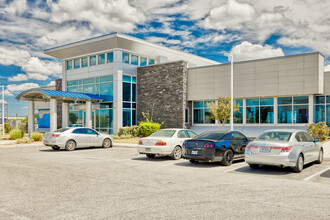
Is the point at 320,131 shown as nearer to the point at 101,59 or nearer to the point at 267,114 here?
the point at 267,114

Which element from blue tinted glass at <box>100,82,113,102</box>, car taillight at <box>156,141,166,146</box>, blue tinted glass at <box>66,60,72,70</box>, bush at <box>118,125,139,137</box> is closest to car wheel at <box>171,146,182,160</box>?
car taillight at <box>156,141,166,146</box>

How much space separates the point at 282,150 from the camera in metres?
10.1

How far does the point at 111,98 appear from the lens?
32250mm

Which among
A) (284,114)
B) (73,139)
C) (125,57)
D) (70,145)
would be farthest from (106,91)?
(284,114)

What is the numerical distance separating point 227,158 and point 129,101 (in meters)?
21.8

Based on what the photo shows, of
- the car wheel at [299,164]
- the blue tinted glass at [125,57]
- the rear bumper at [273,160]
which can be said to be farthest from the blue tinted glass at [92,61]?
the car wheel at [299,164]

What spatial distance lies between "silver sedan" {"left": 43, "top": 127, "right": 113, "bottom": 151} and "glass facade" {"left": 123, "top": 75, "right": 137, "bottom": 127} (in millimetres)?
12180

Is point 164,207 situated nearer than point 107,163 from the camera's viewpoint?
Yes

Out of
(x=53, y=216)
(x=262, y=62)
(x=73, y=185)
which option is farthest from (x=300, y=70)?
(x=53, y=216)

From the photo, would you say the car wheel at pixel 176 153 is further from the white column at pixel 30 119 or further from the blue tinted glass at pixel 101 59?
the blue tinted glass at pixel 101 59

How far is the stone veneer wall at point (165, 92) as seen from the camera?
2994 cm

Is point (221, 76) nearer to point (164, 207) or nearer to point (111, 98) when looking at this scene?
point (111, 98)

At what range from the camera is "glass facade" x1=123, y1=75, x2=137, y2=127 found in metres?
32.5

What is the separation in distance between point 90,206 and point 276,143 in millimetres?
6770
